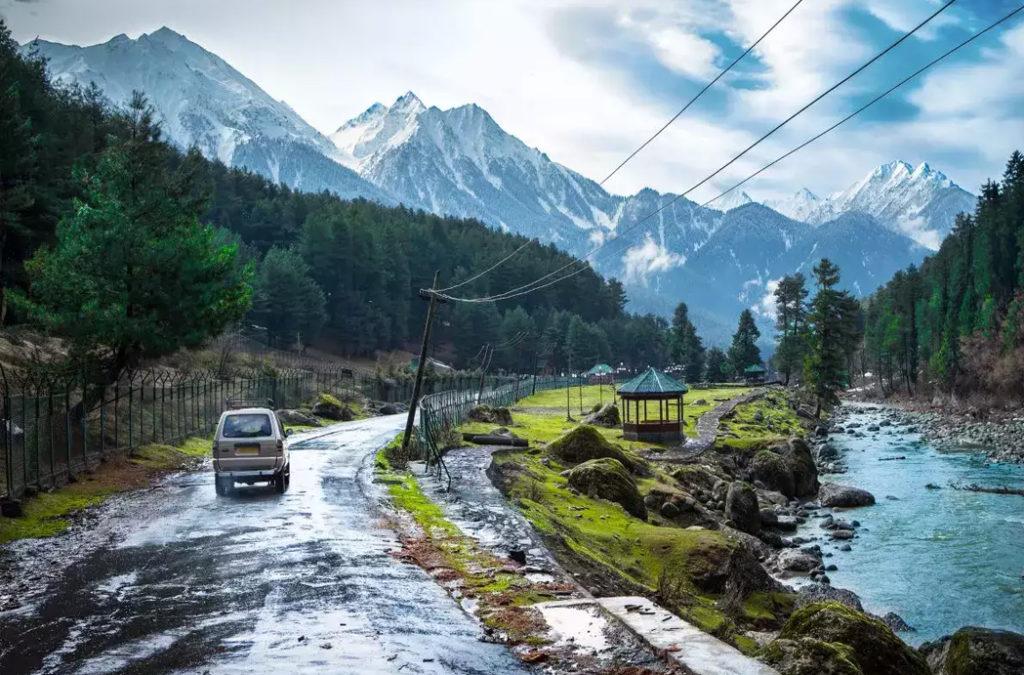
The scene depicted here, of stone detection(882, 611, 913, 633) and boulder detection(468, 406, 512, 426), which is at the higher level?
boulder detection(468, 406, 512, 426)

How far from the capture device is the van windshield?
23.6 m

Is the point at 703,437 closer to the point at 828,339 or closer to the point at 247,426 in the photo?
the point at 247,426

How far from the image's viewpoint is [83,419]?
85.8 feet

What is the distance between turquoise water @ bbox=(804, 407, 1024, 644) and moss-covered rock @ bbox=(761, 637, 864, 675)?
1220cm

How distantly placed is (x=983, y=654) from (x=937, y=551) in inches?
675

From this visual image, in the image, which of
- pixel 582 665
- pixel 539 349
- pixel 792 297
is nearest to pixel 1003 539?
pixel 582 665

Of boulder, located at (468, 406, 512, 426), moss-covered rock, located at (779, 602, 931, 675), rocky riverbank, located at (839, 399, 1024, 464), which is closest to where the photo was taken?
moss-covered rock, located at (779, 602, 931, 675)

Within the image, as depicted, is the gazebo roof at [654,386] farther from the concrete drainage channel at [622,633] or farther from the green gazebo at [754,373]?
the green gazebo at [754,373]

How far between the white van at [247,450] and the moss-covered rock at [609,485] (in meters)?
9.00

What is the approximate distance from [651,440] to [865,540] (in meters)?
18.8

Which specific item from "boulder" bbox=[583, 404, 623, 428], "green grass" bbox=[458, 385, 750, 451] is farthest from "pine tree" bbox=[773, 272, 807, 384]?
"boulder" bbox=[583, 404, 623, 428]

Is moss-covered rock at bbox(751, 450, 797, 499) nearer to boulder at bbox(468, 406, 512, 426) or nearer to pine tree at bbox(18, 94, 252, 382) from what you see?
boulder at bbox(468, 406, 512, 426)

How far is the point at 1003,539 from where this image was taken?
3094 centimetres

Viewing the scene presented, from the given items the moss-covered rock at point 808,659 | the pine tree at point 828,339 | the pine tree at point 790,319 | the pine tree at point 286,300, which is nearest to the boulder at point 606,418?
the pine tree at point 828,339
